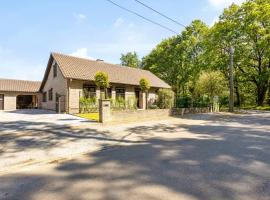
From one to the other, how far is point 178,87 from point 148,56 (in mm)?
10625

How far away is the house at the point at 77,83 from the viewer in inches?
788

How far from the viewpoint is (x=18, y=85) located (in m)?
31.5

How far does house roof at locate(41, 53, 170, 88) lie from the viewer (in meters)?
20.7

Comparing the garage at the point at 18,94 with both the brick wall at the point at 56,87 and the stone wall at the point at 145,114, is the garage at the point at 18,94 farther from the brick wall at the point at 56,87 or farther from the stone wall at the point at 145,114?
the stone wall at the point at 145,114

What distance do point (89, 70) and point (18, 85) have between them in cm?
1485

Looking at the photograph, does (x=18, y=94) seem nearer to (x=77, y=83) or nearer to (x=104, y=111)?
(x=77, y=83)

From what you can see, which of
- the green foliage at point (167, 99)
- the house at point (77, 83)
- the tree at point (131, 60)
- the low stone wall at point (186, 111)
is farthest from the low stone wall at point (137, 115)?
the tree at point (131, 60)

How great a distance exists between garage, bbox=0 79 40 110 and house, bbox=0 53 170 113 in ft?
0.63

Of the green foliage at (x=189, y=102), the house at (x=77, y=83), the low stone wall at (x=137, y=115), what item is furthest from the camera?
the green foliage at (x=189, y=102)

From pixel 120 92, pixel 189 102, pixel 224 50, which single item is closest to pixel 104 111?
pixel 120 92

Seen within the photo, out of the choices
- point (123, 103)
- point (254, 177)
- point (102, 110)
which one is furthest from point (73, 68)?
point (254, 177)

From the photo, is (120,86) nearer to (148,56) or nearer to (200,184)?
(200,184)

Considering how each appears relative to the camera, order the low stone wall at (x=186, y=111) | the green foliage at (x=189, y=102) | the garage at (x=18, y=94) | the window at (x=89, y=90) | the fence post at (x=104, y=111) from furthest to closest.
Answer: the garage at (x=18, y=94) → the green foliage at (x=189, y=102) → the window at (x=89, y=90) → the low stone wall at (x=186, y=111) → the fence post at (x=104, y=111)

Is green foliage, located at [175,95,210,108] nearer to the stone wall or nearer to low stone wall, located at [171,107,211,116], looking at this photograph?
low stone wall, located at [171,107,211,116]
